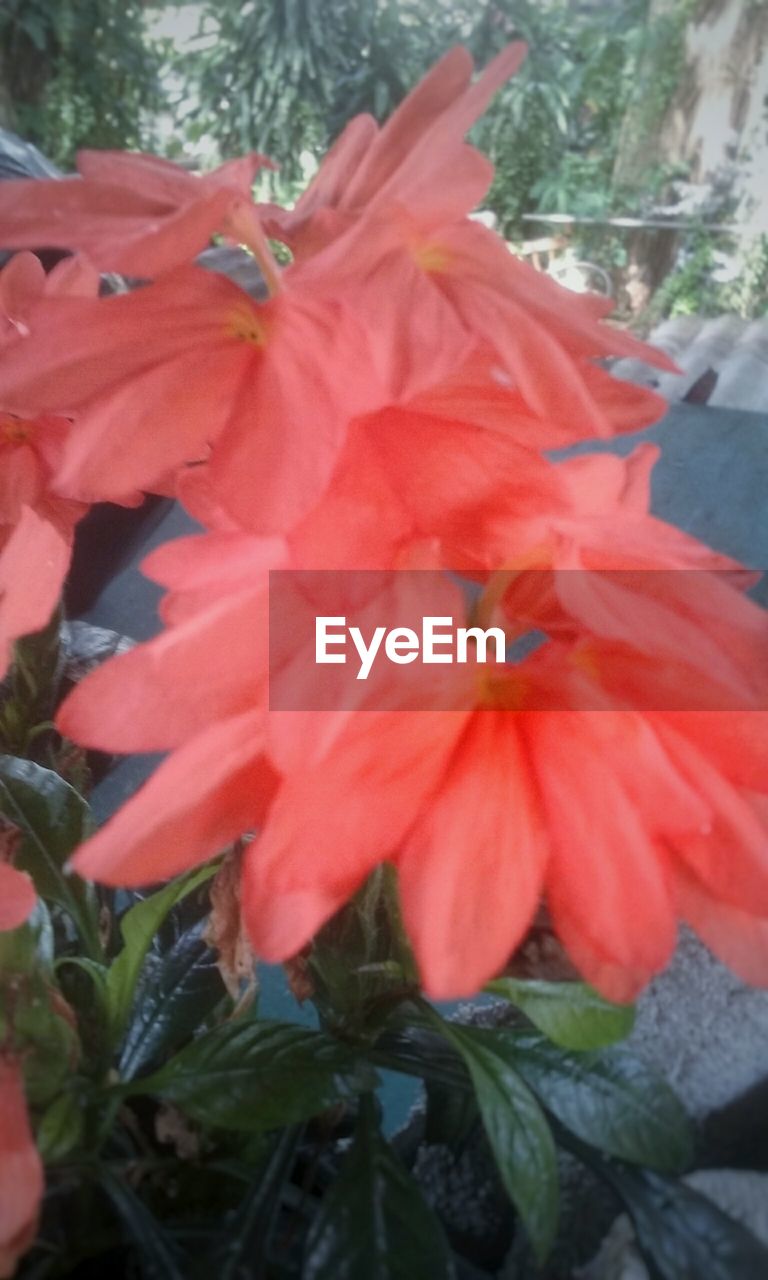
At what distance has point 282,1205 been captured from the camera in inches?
13.2

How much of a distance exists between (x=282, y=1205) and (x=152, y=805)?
207 millimetres

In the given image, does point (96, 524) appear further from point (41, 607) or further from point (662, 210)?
point (662, 210)

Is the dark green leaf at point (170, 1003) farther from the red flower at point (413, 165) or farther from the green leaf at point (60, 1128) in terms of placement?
the red flower at point (413, 165)

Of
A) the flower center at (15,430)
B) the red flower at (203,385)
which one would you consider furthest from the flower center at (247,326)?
the flower center at (15,430)

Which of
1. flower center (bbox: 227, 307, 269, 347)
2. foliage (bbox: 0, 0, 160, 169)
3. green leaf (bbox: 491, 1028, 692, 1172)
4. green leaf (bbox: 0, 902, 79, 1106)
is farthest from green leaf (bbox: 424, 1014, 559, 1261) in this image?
foliage (bbox: 0, 0, 160, 169)

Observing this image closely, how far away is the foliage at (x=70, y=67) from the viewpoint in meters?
3.67

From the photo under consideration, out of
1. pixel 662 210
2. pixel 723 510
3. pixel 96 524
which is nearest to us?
pixel 96 524

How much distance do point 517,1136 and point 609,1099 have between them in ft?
0.14

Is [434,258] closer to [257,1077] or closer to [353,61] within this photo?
[257,1077]

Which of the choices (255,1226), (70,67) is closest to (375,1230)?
(255,1226)

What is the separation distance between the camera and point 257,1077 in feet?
0.91

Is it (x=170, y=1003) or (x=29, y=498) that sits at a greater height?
(x=29, y=498)

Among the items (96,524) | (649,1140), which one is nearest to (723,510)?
(96,524)

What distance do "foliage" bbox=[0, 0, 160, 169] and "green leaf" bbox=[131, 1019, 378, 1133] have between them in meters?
4.04
